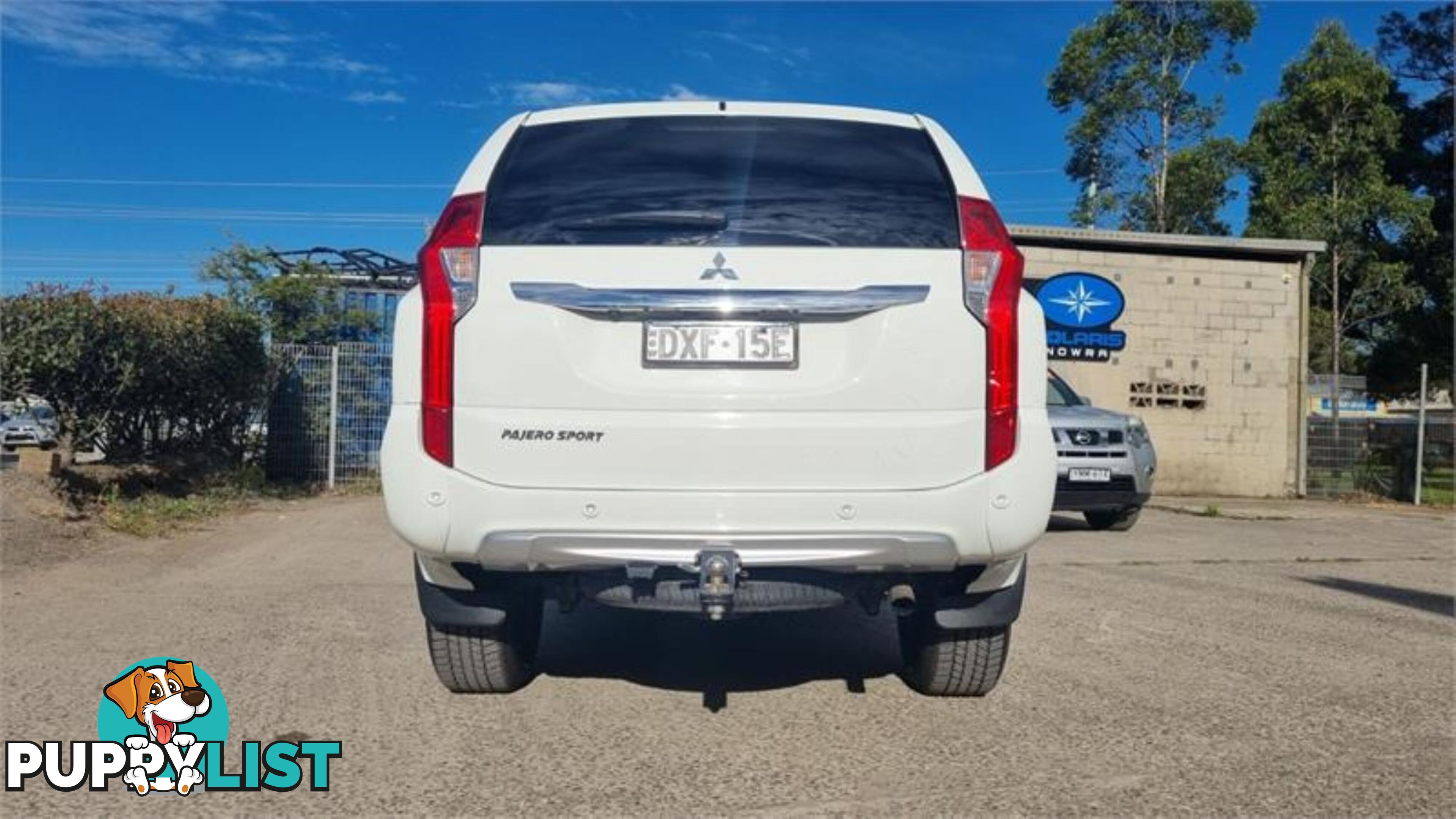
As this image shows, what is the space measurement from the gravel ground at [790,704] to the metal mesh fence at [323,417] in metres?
6.99

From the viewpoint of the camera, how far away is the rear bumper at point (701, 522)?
327 centimetres

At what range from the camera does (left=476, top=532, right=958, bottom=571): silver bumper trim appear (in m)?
3.28

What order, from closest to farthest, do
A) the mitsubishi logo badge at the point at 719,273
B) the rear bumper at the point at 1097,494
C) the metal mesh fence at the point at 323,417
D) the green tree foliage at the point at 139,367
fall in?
the mitsubishi logo badge at the point at 719,273 < the green tree foliage at the point at 139,367 < the rear bumper at the point at 1097,494 < the metal mesh fence at the point at 323,417

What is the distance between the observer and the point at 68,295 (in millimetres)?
10016

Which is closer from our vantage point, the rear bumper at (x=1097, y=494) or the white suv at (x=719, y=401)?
the white suv at (x=719, y=401)

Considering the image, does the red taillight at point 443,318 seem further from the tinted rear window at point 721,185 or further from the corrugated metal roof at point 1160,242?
the corrugated metal roof at point 1160,242

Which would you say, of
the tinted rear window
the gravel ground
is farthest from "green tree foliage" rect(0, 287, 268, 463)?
the tinted rear window

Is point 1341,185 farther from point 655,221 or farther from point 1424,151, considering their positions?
point 655,221

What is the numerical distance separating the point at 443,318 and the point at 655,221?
0.70 meters

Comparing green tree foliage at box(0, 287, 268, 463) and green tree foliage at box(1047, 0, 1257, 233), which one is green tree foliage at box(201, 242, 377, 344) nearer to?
green tree foliage at box(0, 287, 268, 463)

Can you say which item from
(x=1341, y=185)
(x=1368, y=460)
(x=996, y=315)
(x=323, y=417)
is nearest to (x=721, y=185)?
(x=996, y=315)

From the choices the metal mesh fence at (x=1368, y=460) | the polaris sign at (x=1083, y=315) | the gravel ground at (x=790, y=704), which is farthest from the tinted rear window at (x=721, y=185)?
the metal mesh fence at (x=1368, y=460)

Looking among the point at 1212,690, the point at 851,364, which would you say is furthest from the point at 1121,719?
the point at 851,364

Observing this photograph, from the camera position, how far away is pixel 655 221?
3475 mm
